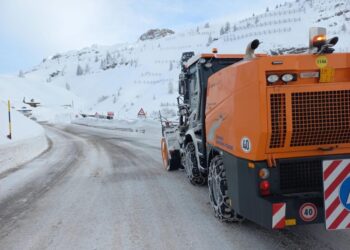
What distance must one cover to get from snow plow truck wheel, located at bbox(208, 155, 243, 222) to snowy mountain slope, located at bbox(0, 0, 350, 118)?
102 ft

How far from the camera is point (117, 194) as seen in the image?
764 cm

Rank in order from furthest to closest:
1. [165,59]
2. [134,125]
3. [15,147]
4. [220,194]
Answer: [165,59] < [134,125] < [15,147] < [220,194]

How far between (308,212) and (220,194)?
1.45 meters

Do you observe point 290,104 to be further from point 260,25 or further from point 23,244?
point 260,25

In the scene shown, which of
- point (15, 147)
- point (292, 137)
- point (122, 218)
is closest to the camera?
point (292, 137)

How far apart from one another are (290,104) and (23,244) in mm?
3584

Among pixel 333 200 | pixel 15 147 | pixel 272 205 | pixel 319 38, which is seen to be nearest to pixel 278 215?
pixel 272 205

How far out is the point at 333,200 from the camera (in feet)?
13.2

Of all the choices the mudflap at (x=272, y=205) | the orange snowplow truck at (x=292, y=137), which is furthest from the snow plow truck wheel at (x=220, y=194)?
the mudflap at (x=272, y=205)

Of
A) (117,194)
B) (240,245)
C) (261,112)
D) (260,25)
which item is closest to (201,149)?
(117,194)

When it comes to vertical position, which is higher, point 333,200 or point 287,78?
point 287,78

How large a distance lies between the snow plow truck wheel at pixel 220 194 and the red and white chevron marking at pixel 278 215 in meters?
1.17

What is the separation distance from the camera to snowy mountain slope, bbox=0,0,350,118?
61.4m

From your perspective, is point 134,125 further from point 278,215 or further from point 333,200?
point 333,200
